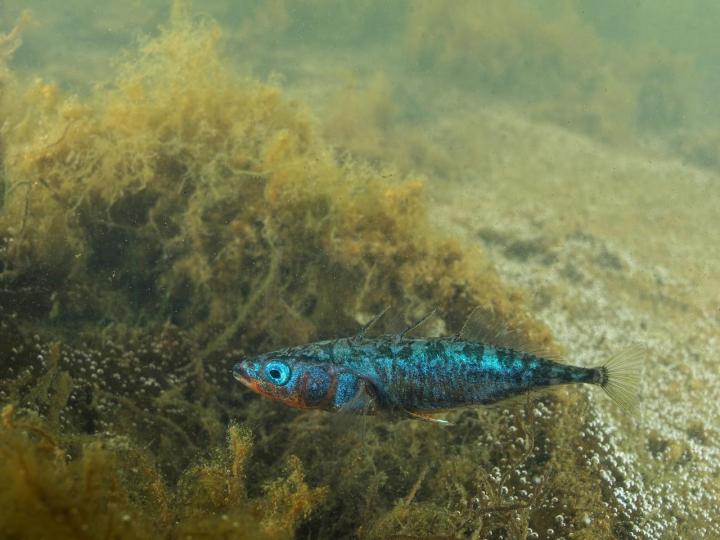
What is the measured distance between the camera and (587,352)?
585cm

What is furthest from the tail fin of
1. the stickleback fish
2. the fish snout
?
the fish snout

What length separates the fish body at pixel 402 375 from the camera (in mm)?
2410

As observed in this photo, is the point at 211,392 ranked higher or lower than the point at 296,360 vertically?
lower

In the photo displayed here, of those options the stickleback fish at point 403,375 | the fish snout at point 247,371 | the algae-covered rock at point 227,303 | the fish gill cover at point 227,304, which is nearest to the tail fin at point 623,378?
the stickleback fish at point 403,375

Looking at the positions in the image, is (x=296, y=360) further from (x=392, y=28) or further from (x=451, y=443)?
(x=392, y=28)

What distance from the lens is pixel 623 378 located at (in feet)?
8.38

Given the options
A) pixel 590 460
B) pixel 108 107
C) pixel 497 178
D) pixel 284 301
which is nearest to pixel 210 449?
pixel 284 301

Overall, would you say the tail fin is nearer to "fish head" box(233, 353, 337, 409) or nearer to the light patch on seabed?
the light patch on seabed

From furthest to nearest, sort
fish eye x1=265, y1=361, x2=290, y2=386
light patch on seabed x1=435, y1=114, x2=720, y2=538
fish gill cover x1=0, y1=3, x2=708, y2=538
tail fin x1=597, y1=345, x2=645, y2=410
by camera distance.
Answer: light patch on seabed x1=435, y1=114, x2=720, y2=538, fish gill cover x1=0, y1=3, x2=708, y2=538, tail fin x1=597, y1=345, x2=645, y2=410, fish eye x1=265, y1=361, x2=290, y2=386

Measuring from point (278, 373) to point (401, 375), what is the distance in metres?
0.62

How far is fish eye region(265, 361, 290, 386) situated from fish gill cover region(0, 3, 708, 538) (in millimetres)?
353

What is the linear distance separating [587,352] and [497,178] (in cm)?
630

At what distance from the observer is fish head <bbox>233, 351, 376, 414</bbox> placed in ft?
7.87

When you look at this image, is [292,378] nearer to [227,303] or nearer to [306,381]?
[306,381]
